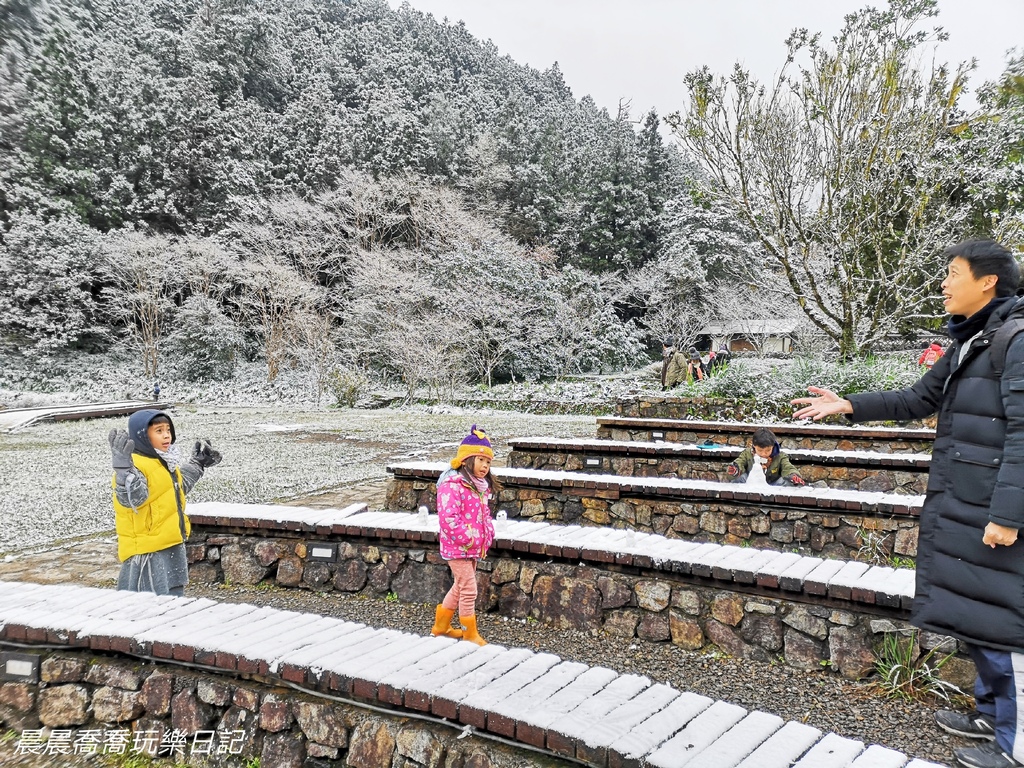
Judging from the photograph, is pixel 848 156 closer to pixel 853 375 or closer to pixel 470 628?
pixel 853 375

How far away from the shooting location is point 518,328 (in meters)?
22.1

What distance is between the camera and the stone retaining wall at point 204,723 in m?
2.02

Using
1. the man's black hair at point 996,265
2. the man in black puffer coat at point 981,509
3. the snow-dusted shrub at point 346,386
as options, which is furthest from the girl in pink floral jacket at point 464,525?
the snow-dusted shrub at point 346,386

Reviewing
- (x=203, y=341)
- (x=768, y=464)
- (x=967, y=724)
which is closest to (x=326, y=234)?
(x=203, y=341)

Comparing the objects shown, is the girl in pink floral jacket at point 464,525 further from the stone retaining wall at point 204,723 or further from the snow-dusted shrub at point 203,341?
the snow-dusted shrub at point 203,341

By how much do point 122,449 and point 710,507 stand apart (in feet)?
13.4

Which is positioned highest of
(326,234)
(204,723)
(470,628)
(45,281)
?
(326,234)

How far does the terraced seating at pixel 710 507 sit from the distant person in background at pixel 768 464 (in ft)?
1.52

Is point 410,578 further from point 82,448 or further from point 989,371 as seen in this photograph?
point 82,448

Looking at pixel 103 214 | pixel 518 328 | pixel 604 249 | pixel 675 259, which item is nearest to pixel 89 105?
pixel 103 214

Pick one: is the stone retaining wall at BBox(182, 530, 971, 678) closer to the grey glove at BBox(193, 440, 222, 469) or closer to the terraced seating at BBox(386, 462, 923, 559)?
the grey glove at BBox(193, 440, 222, 469)

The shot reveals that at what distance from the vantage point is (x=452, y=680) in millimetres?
2090

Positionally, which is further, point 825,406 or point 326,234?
point 326,234

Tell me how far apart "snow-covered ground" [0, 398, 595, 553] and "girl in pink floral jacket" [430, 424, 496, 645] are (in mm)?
4310
